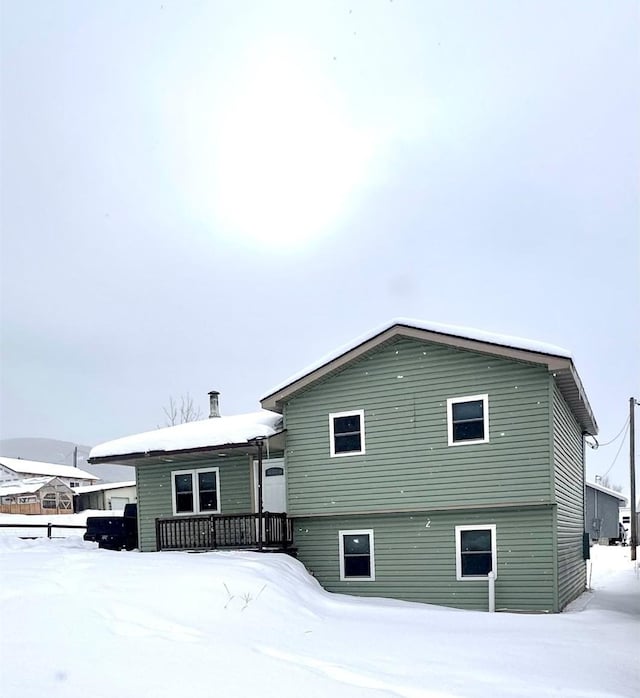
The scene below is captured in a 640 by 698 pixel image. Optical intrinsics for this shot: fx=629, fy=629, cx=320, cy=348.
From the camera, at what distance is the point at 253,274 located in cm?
6475

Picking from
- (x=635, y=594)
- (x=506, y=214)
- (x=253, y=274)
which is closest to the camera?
(x=635, y=594)

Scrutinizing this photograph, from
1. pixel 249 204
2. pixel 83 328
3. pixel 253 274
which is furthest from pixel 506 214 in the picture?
pixel 83 328

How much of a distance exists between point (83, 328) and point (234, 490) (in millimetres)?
53875

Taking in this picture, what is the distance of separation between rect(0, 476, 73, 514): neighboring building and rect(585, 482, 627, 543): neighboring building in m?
40.3

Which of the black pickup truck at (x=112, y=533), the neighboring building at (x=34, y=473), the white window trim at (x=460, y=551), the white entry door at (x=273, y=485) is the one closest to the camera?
the white window trim at (x=460, y=551)

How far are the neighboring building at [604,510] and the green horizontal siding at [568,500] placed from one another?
20.9 meters

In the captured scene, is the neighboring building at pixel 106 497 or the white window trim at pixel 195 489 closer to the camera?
the white window trim at pixel 195 489

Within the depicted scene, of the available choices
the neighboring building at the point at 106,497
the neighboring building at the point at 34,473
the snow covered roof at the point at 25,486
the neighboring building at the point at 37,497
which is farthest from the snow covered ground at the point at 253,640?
the neighboring building at the point at 34,473

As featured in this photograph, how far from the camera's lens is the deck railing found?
14648 millimetres

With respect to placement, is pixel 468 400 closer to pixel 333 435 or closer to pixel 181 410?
pixel 333 435

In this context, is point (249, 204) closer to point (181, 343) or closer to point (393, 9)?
point (393, 9)

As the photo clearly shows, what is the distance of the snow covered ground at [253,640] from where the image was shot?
20.3 feet

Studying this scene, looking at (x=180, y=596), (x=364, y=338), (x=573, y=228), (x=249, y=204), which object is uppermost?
(x=573, y=228)

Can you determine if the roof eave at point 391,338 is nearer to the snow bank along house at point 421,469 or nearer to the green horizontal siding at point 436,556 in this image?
the snow bank along house at point 421,469
